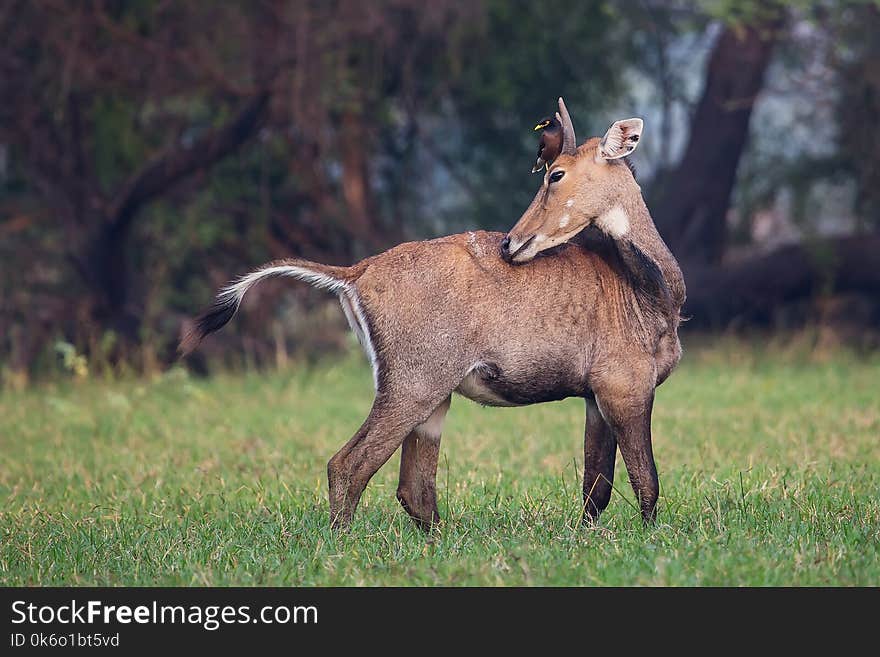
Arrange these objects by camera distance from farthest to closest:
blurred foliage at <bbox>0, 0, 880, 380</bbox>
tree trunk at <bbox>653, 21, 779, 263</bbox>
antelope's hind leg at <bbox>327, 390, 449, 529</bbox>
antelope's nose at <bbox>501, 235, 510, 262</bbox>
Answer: tree trunk at <bbox>653, 21, 779, 263</bbox>, blurred foliage at <bbox>0, 0, 880, 380</bbox>, antelope's nose at <bbox>501, 235, 510, 262</bbox>, antelope's hind leg at <bbox>327, 390, 449, 529</bbox>

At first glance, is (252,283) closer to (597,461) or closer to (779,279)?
(597,461)

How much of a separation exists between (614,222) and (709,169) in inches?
370

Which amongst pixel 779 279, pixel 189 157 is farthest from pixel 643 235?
pixel 779 279

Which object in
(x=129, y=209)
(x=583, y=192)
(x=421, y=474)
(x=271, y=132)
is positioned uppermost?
(x=271, y=132)

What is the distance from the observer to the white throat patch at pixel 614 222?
18.8ft

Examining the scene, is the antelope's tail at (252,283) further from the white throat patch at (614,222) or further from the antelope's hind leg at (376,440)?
the white throat patch at (614,222)

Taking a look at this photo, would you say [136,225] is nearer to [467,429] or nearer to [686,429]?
[467,429]

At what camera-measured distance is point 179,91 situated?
42.2 ft

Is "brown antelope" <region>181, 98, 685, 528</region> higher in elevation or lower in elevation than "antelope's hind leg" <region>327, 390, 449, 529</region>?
higher

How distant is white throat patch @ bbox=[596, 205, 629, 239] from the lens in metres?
5.74

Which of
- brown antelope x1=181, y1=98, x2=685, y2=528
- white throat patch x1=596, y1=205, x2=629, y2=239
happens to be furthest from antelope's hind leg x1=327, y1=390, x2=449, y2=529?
white throat patch x1=596, y1=205, x2=629, y2=239

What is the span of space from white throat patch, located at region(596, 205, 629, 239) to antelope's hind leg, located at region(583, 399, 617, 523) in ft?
2.48

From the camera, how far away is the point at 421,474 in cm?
590

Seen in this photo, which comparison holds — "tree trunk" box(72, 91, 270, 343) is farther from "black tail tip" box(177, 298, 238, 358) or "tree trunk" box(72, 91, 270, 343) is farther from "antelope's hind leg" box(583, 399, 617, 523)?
"antelope's hind leg" box(583, 399, 617, 523)
